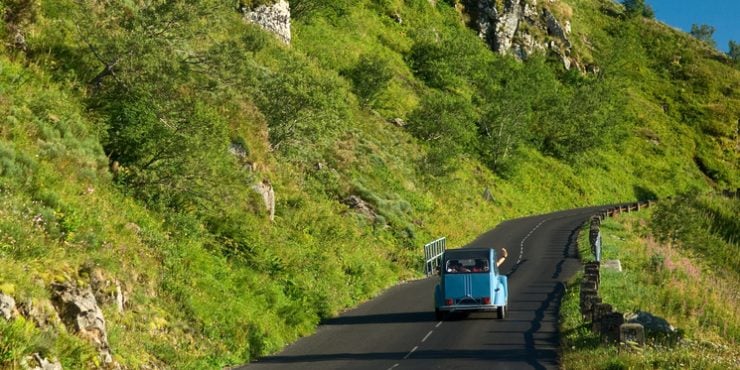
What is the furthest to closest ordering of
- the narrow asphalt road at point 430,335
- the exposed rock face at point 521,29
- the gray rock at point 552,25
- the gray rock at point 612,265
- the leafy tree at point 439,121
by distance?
the gray rock at point 552,25, the exposed rock face at point 521,29, the leafy tree at point 439,121, the gray rock at point 612,265, the narrow asphalt road at point 430,335

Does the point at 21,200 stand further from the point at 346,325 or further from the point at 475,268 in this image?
the point at 475,268

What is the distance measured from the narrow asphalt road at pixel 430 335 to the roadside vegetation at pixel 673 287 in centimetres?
88

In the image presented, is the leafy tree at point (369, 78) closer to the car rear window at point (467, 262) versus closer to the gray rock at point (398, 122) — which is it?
the gray rock at point (398, 122)

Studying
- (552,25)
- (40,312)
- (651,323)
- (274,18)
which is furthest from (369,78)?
(552,25)

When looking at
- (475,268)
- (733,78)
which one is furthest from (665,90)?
(475,268)

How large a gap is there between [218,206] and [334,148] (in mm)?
20026

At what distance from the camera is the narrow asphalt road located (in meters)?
17.0

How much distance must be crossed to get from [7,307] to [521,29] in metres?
95.2

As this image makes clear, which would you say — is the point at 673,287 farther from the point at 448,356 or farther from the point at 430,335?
the point at 448,356

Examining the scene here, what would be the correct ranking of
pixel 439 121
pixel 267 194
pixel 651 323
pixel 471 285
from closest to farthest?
1. pixel 651 323
2. pixel 471 285
3. pixel 267 194
4. pixel 439 121

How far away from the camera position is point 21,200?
14.9 m

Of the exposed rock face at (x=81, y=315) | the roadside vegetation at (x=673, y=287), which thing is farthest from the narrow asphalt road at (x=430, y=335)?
the exposed rock face at (x=81, y=315)

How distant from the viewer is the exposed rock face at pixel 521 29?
9675cm

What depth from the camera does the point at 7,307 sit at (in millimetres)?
11516
